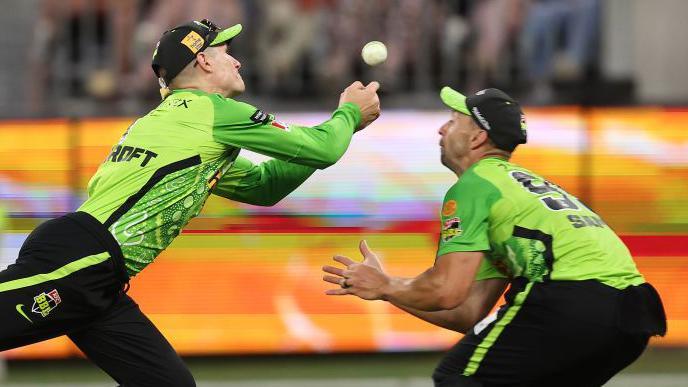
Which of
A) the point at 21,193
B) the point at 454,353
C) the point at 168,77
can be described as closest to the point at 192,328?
the point at 21,193

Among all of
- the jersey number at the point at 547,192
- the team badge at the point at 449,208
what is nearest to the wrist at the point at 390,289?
the team badge at the point at 449,208

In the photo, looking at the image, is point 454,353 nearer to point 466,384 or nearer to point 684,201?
point 466,384

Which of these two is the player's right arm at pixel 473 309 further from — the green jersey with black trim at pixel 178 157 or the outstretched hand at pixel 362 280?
the green jersey with black trim at pixel 178 157

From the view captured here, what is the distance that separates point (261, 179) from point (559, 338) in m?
1.88

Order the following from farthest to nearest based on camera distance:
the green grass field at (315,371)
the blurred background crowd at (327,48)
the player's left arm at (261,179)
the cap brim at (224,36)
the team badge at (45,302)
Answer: the blurred background crowd at (327,48) < the green grass field at (315,371) < the player's left arm at (261,179) < the cap brim at (224,36) < the team badge at (45,302)

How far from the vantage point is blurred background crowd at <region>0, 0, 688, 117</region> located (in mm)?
11039

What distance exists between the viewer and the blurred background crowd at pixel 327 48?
36.2 ft

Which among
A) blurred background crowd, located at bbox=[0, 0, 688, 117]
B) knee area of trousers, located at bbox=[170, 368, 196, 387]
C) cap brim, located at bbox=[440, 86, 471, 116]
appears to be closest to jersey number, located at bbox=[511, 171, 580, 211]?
cap brim, located at bbox=[440, 86, 471, 116]

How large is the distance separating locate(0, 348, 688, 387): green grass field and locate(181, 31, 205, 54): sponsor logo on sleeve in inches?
121

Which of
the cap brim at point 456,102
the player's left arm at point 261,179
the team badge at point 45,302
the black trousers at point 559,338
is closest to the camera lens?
the black trousers at point 559,338

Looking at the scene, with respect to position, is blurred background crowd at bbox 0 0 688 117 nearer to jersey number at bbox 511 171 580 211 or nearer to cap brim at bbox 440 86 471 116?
cap brim at bbox 440 86 471 116

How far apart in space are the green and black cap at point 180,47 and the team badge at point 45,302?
1.14 metres

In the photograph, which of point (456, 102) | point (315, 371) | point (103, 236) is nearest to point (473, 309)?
point (456, 102)

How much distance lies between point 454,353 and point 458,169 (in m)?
0.87
